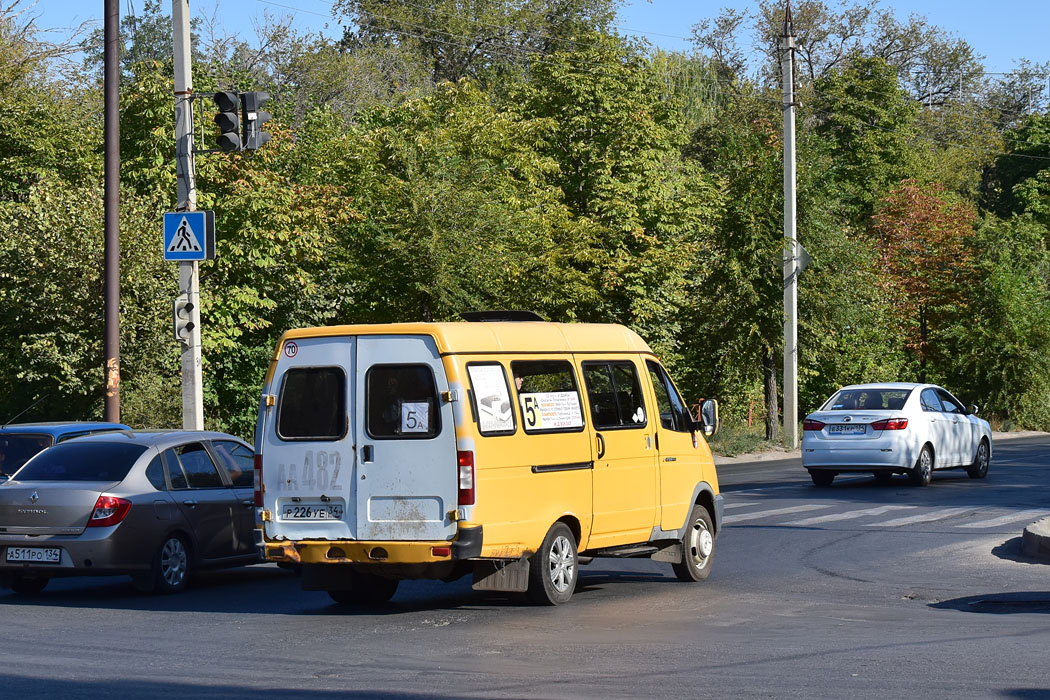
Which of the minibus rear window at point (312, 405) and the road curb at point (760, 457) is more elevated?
the minibus rear window at point (312, 405)

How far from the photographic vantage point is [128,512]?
1209 centimetres

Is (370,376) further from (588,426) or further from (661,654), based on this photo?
(661,654)

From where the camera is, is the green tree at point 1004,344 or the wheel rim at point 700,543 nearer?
the wheel rim at point 700,543

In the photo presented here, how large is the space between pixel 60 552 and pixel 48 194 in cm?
1955

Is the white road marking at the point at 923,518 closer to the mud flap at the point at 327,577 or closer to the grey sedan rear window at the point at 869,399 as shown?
the grey sedan rear window at the point at 869,399

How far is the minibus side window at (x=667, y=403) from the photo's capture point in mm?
12887

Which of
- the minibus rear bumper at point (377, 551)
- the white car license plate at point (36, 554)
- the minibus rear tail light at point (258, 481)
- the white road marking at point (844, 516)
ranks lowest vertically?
the white road marking at point (844, 516)

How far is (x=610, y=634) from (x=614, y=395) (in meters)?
2.92

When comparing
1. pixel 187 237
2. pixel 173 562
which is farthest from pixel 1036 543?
pixel 187 237

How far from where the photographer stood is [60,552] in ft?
39.3

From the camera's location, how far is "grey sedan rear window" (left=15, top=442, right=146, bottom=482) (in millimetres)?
12492

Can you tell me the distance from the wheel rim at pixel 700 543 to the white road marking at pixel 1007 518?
5.40 metres

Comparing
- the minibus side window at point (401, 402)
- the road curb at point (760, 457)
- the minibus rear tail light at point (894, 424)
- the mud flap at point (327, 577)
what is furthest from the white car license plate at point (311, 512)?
the road curb at point (760, 457)

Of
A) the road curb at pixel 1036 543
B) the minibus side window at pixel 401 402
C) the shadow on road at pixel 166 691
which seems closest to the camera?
the shadow on road at pixel 166 691
